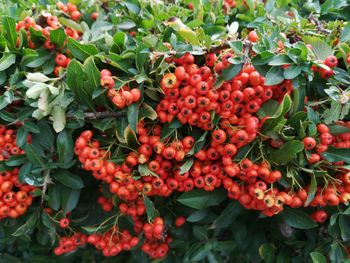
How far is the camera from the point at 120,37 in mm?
2131

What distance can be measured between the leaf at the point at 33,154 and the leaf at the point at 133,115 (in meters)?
0.61

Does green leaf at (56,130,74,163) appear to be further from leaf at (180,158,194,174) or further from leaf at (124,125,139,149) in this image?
leaf at (180,158,194,174)

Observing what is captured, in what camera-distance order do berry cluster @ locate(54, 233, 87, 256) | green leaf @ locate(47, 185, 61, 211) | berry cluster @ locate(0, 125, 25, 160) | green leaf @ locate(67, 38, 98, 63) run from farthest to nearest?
1. berry cluster @ locate(54, 233, 87, 256)
2. green leaf @ locate(47, 185, 61, 211)
3. berry cluster @ locate(0, 125, 25, 160)
4. green leaf @ locate(67, 38, 98, 63)

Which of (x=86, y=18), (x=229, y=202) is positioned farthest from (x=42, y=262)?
(x=86, y=18)

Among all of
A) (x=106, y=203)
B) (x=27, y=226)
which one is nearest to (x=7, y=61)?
(x=27, y=226)

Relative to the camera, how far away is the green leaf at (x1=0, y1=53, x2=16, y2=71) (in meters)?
2.14

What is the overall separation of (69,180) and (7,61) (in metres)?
0.76

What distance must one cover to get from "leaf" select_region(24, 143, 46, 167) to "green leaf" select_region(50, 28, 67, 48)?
0.64 m

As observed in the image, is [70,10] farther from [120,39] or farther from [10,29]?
[120,39]

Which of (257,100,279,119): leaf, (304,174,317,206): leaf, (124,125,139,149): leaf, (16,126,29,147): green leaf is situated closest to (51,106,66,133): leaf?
Answer: (16,126,29,147): green leaf

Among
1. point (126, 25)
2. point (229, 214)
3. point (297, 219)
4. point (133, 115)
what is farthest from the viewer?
point (126, 25)

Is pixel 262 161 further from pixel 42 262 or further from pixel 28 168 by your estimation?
pixel 42 262

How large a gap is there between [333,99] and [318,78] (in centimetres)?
28

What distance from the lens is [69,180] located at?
2.28m
